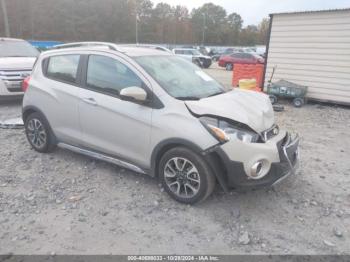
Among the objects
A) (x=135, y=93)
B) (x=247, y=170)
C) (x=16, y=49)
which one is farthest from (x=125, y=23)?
(x=247, y=170)

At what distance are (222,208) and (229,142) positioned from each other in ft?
2.72

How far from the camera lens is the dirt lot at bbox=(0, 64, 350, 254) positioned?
2834 millimetres

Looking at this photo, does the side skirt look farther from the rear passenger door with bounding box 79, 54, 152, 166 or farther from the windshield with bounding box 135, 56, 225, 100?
the windshield with bounding box 135, 56, 225, 100

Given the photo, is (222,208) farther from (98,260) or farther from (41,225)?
(41,225)

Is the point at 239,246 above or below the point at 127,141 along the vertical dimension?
below

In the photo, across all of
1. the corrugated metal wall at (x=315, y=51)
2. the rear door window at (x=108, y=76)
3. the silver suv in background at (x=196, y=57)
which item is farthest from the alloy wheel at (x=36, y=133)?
the silver suv in background at (x=196, y=57)

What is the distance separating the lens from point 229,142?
304 cm

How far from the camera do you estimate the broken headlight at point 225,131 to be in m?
3.06

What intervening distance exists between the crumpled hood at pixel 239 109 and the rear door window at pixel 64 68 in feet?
5.85

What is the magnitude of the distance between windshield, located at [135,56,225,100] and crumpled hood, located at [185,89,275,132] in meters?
0.20

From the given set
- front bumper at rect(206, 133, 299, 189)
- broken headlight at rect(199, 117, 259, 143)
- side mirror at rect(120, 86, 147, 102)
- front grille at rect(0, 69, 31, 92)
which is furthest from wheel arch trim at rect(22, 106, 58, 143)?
front grille at rect(0, 69, 31, 92)

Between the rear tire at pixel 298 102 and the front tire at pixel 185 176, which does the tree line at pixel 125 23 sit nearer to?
the rear tire at pixel 298 102

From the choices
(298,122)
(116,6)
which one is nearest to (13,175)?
(298,122)

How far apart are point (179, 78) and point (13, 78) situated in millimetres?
5749
